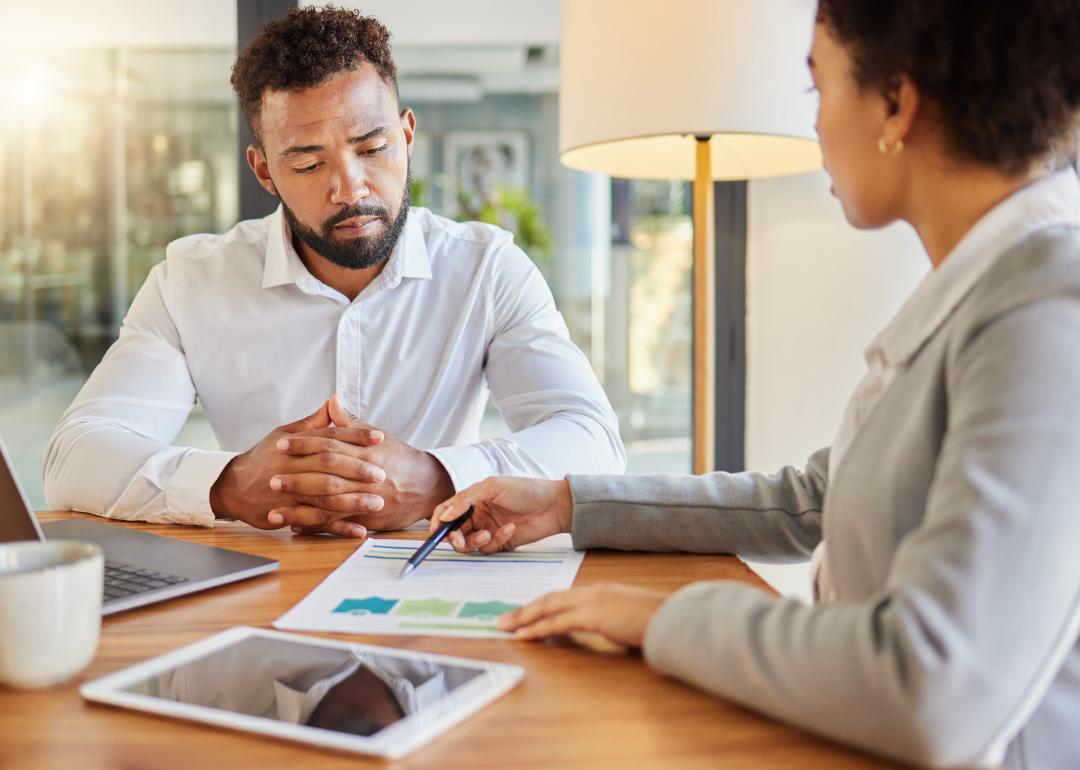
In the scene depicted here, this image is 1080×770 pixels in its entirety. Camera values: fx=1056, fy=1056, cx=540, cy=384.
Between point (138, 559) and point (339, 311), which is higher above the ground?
point (339, 311)

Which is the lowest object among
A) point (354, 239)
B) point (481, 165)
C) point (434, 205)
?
point (354, 239)

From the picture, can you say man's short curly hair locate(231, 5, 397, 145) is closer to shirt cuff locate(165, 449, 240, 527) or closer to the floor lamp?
the floor lamp

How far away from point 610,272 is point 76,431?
1755 millimetres

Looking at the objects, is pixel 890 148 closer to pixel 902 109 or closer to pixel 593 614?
pixel 902 109

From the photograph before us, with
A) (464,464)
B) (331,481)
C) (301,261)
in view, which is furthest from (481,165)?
(331,481)

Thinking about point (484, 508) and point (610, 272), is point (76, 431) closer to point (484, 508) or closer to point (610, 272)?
point (484, 508)

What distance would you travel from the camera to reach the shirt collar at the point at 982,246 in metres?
0.73

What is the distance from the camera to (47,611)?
2.31 ft

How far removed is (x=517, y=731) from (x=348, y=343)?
4.07 feet

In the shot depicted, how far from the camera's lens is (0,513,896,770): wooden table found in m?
0.62

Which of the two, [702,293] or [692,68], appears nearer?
[692,68]

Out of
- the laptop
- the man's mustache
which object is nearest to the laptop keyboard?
the laptop

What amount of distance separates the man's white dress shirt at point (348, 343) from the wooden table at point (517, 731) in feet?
3.00

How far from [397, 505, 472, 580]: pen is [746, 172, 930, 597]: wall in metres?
1.58
